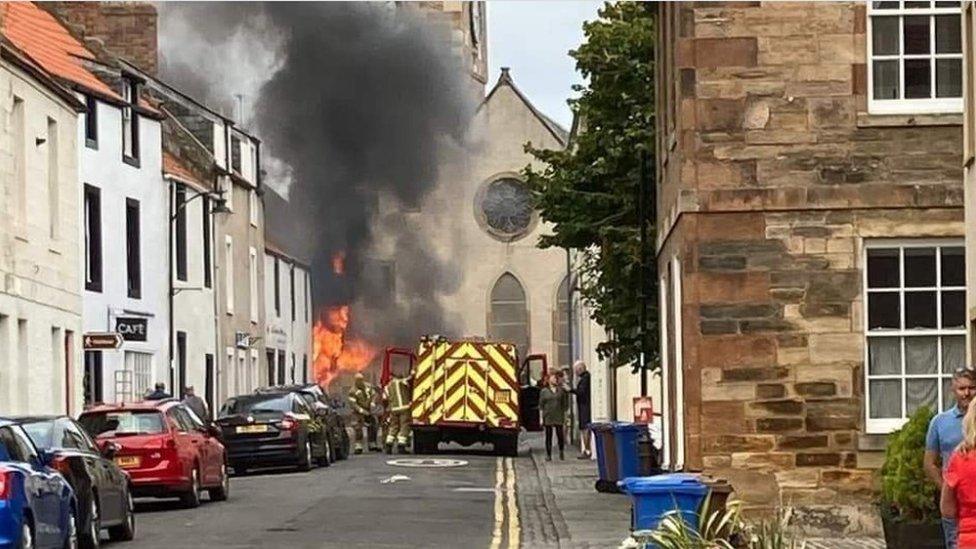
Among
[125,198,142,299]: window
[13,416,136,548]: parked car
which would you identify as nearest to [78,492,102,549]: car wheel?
[13,416,136,548]: parked car

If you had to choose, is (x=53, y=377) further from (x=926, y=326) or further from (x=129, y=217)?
(x=926, y=326)

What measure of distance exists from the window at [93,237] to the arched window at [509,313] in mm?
42754

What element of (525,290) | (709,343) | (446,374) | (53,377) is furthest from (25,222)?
(525,290)

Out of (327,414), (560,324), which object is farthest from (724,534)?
(560,324)

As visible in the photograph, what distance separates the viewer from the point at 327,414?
1577 inches

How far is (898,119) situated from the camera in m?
22.3

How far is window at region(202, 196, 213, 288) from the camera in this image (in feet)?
165

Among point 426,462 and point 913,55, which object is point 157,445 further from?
point 426,462

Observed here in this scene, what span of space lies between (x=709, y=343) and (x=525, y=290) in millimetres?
62177

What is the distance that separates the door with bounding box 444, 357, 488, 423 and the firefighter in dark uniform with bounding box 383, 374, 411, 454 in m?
1.33

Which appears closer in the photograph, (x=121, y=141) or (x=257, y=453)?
(x=257, y=453)

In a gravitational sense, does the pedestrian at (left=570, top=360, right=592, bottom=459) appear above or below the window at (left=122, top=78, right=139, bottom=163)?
below

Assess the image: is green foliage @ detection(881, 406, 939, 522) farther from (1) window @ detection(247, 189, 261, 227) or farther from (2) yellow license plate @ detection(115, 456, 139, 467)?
(1) window @ detection(247, 189, 261, 227)

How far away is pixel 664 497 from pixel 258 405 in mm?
21776
